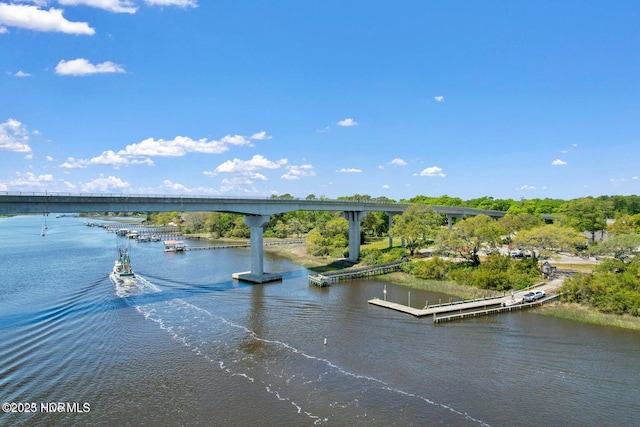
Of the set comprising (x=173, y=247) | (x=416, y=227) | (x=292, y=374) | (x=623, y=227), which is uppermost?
(x=623, y=227)

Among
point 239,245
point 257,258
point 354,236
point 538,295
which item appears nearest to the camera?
point 538,295

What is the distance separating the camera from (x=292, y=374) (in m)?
28.0

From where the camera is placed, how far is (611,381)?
26734mm

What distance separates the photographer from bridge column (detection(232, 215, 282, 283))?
192ft

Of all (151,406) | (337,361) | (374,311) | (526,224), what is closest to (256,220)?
(374,311)

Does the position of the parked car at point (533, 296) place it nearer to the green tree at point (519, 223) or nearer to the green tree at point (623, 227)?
the green tree at point (519, 223)

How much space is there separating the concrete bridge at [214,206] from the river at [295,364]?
10.6 metres

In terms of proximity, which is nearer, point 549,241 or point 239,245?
point 549,241

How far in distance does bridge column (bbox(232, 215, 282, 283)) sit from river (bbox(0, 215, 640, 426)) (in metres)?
9.12

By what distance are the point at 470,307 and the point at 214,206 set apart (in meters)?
35.1

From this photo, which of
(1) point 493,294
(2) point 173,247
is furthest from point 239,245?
(1) point 493,294

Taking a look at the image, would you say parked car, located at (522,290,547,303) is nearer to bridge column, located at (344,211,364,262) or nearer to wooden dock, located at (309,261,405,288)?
wooden dock, located at (309,261,405,288)

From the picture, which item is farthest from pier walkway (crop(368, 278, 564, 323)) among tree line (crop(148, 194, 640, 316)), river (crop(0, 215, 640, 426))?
tree line (crop(148, 194, 640, 316))

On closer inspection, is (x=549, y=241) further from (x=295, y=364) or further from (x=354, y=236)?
(x=295, y=364)
